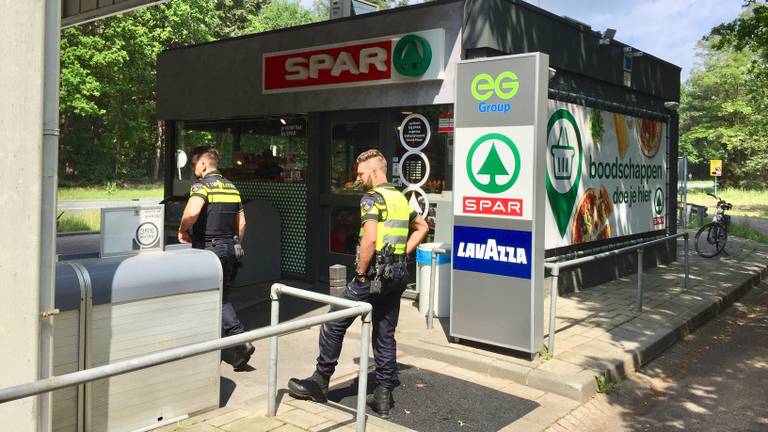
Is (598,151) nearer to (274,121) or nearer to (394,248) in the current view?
(274,121)

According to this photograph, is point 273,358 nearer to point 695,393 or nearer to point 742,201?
point 695,393

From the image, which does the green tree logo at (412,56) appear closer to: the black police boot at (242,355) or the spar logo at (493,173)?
the spar logo at (493,173)

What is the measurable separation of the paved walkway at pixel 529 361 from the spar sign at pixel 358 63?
9.72 feet

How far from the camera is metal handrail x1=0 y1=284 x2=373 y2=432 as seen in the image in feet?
7.50

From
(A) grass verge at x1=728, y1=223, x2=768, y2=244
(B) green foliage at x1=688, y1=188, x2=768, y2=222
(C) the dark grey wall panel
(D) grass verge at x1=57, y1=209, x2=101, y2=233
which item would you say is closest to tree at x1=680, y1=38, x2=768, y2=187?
(B) green foliage at x1=688, y1=188, x2=768, y2=222

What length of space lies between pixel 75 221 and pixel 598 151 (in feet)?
54.8

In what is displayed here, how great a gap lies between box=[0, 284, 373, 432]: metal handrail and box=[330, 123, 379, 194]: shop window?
5133mm

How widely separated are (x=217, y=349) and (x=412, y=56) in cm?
589

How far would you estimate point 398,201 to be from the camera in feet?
15.4

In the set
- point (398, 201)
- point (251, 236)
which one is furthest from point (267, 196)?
point (398, 201)

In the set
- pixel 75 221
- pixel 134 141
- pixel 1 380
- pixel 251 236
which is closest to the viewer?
pixel 1 380

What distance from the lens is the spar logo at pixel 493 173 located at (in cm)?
589

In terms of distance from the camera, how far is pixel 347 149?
9367 mm

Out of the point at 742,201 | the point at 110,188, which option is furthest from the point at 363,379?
the point at 742,201
